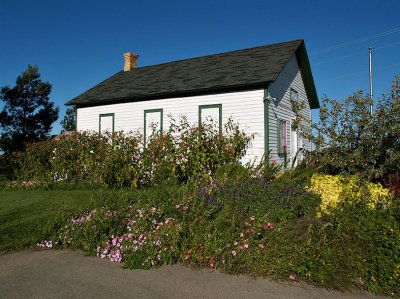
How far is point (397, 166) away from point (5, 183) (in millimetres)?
12499

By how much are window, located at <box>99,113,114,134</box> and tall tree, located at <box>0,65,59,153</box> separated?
27.3 ft

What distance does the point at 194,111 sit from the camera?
44.6 feet

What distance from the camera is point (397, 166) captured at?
7.35 metres

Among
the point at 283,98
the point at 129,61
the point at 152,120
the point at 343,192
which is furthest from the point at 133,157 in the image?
the point at 129,61

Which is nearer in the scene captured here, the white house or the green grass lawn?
the green grass lawn

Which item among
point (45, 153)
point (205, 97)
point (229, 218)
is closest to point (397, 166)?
point (229, 218)

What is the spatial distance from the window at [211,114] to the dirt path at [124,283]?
8961 millimetres

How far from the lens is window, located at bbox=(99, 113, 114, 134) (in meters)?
16.1

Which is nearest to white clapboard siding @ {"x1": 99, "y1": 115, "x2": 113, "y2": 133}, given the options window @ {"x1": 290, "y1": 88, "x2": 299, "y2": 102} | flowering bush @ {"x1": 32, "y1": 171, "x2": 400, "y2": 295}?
window @ {"x1": 290, "y1": 88, "x2": 299, "y2": 102}

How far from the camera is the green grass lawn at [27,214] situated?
5.33m

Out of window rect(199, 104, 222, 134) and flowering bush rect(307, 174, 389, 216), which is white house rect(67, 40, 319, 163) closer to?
window rect(199, 104, 222, 134)

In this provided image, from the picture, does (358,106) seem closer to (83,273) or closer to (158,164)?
(158,164)

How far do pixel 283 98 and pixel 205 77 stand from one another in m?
3.41

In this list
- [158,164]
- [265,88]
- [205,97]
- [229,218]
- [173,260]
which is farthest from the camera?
[205,97]
